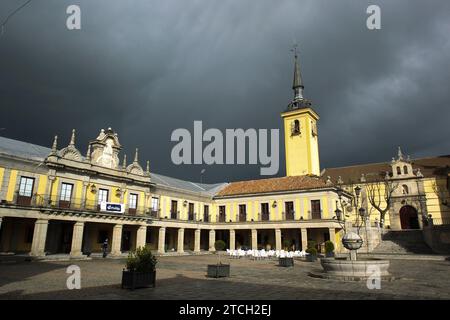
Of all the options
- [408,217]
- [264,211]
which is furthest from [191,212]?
[408,217]

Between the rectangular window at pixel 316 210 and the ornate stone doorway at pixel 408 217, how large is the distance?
17.6m

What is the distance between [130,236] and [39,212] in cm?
1141

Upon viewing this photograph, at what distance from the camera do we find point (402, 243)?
100ft

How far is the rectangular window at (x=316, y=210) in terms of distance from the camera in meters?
32.0

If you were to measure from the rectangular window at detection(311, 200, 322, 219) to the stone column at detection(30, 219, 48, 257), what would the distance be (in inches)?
945

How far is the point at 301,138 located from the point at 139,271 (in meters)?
39.5

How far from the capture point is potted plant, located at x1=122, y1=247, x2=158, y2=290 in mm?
9320

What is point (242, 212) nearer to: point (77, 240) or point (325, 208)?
point (325, 208)

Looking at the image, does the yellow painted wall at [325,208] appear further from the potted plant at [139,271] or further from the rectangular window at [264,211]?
the potted plant at [139,271]

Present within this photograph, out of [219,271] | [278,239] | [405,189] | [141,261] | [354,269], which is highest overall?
[405,189]

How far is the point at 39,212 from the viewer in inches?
873
